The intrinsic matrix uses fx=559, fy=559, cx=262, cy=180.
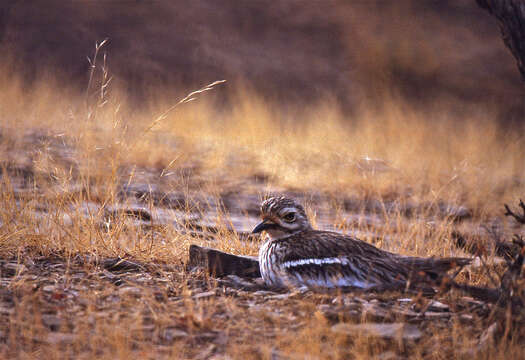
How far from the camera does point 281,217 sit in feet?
13.4

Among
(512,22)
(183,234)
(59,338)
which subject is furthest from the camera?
(183,234)

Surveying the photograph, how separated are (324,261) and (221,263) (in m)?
0.92

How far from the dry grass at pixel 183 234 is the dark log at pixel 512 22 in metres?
1.73

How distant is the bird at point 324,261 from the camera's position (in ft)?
11.7

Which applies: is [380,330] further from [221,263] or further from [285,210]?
[221,263]

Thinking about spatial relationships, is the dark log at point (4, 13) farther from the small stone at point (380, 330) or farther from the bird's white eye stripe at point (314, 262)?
the small stone at point (380, 330)

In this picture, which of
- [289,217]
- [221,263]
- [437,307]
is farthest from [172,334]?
[437,307]

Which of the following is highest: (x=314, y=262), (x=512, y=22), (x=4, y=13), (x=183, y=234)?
(x=4, y=13)

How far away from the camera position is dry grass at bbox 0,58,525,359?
2826 millimetres

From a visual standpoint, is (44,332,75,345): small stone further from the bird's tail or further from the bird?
the bird's tail

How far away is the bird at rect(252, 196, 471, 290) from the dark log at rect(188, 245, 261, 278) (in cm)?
33

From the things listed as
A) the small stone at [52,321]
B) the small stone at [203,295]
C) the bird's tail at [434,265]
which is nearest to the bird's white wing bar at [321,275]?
the bird's tail at [434,265]

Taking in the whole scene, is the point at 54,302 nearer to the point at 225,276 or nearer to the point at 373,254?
Result: the point at 225,276

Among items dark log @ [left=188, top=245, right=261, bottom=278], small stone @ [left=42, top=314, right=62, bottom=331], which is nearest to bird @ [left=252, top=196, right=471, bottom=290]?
dark log @ [left=188, top=245, right=261, bottom=278]
